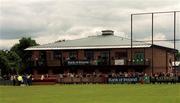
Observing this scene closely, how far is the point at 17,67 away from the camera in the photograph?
11038 cm

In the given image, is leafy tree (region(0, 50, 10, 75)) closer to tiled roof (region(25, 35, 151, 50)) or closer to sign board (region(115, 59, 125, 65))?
tiled roof (region(25, 35, 151, 50))

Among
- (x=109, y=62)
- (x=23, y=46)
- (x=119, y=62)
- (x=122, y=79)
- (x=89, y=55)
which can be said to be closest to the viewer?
(x=122, y=79)

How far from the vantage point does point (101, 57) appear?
→ 87.6 m

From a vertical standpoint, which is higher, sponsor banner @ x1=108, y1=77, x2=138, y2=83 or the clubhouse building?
the clubhouse building

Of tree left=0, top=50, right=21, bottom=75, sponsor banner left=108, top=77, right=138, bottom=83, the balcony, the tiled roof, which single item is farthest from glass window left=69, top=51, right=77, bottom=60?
sponsor banner left=108, top=77, right=138, bottom=83

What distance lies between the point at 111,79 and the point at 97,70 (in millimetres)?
23789

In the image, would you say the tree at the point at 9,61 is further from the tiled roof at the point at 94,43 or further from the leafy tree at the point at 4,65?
the tiled roof at the point at 94,43

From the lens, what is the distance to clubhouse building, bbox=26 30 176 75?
272 feet

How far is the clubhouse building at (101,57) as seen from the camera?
82.9 metres

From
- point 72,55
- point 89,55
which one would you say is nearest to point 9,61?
point 72,55

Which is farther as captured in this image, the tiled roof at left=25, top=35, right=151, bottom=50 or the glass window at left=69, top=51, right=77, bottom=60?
the glass window at left=69, top=51, right=77, bottom=60

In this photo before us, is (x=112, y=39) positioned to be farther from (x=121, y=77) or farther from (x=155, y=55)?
(x=121, y=77)

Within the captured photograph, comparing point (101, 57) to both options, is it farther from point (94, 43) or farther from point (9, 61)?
point (9, 61)
